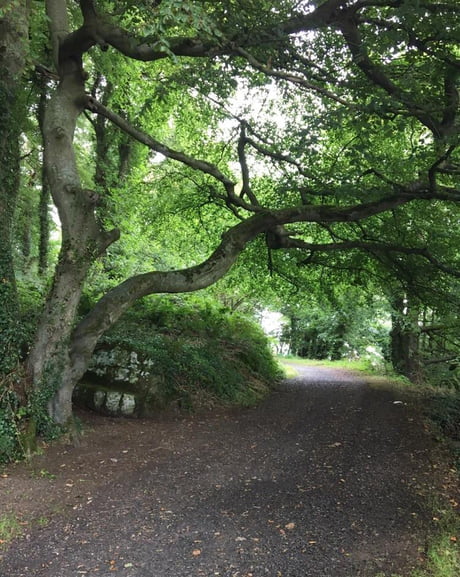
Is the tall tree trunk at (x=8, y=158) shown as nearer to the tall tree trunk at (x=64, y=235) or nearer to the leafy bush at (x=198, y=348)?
the tall tree trunk at (x=64, y=235)

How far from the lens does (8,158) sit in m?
7.09

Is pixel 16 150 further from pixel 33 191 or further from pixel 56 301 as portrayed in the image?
pixel 33 191

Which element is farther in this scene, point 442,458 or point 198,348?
point 198,348

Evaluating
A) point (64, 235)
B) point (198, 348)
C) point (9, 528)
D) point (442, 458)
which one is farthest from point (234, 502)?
point (198, 348)

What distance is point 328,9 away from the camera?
6316 millimetres

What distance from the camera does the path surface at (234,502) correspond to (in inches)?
151

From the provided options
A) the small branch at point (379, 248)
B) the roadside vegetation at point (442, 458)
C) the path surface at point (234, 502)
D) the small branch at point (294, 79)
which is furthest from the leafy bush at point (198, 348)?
the small branch at point (294, 79)

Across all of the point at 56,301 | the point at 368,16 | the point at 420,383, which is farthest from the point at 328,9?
the point at 420,383

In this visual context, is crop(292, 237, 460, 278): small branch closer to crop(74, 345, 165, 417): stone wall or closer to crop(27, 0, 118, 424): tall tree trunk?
crop(74, 345, 165, 417): stone wall

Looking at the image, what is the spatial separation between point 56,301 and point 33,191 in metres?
13.1

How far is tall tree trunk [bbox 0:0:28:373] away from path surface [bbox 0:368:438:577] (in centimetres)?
188

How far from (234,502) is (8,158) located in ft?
20.4

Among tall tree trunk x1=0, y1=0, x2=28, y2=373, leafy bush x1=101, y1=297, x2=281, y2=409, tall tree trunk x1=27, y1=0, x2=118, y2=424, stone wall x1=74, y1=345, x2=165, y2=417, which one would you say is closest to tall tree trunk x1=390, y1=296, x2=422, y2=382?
leafy bush x1=101, y1=297, x2=281, y2=409

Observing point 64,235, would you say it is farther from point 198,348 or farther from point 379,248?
point 379,248
